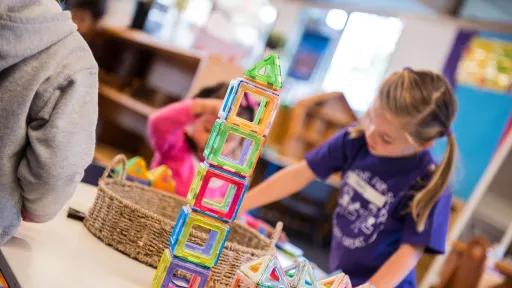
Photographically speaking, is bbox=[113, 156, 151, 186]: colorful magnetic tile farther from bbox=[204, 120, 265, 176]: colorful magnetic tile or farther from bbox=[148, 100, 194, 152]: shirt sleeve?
bbox=[204, 120, 265, 176]: colorful magnetic tile

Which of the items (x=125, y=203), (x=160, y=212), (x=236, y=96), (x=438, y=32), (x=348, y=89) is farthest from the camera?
(x=348, y=89)

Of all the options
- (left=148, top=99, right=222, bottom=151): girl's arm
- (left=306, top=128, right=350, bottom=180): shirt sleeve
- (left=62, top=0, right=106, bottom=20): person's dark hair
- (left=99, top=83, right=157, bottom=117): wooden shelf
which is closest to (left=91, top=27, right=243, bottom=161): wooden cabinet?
(left=99, top=83, right=157, bottom=117): wooden shelf

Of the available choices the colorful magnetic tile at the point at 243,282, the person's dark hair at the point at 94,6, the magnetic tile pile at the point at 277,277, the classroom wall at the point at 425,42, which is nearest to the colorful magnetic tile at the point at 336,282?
the magnetic tile pile at the point at 277,277

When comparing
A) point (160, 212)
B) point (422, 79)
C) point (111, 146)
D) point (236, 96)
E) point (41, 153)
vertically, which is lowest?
point (111, 146)

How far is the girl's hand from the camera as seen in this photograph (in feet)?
5.05

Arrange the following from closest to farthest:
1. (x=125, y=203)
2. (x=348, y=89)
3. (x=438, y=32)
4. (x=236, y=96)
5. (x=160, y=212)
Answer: (x=236, y=96), (x=125, y=203), (x=160, y=212), (x=438, y=32), (x=348, y=89)

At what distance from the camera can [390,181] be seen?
1304 millimetres

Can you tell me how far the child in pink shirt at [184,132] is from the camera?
1.59 meters

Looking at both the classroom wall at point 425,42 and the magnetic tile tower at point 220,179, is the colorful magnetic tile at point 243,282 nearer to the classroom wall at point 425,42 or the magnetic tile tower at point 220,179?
the magnetic tile tower at point 220,179

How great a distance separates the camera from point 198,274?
0.69m

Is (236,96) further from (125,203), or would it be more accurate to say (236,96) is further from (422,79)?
(422,79)

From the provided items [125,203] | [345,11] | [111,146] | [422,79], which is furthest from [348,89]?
[125,203]

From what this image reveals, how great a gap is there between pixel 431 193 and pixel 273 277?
636 mm

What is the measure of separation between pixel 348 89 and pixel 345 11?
0.85 metres
